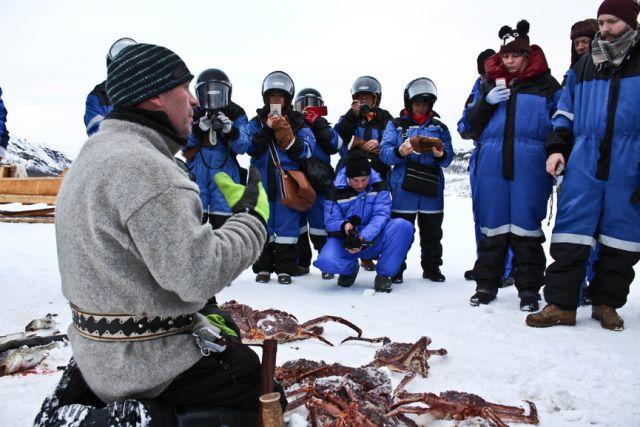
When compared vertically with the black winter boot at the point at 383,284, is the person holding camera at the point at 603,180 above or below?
above

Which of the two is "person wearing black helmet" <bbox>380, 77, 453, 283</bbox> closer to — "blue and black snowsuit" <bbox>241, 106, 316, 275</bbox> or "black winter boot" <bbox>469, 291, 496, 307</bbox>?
"blue and black snowsuit" <bbox>241, 106, 316, 275</bbox>

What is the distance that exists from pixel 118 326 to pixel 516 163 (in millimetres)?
3293

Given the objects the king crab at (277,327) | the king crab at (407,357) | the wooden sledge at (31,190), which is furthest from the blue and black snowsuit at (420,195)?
the wooden sledge at (31,190)

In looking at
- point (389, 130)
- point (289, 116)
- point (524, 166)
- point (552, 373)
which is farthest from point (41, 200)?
point (552, 373)

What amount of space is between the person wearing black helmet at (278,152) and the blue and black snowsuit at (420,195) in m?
0.93

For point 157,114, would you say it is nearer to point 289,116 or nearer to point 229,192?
point 229,192

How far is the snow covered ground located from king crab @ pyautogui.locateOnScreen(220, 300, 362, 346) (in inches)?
3.5

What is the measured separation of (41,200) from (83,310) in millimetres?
11654

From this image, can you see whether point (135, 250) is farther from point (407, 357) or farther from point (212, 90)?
point (212, 90)

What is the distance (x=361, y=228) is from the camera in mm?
4926

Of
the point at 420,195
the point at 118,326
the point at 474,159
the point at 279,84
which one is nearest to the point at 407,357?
the point at 118,326

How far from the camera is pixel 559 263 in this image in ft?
11.1

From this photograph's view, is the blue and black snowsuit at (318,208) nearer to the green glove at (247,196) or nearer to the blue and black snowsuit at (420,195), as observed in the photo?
the blue and black snowsuit at (420,195)

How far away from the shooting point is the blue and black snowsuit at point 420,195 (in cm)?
526
